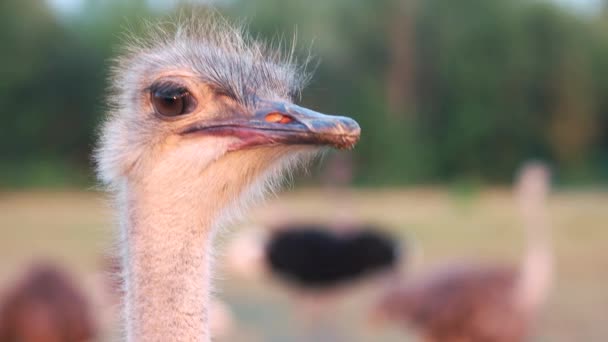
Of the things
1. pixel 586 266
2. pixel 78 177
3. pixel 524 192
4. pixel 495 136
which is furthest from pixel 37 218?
pixel 495 136

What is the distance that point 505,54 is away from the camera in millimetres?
16562

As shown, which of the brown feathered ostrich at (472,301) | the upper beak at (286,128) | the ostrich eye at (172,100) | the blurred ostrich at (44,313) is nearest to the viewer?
the upper beak at (286,128)

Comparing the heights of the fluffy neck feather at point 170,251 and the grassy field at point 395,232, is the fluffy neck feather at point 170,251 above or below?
below

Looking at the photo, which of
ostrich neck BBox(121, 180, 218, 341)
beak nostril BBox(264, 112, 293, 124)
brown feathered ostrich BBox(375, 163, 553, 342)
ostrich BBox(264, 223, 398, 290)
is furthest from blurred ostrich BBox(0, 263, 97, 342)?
beak nostril BBox(264, 112, 293, 124)

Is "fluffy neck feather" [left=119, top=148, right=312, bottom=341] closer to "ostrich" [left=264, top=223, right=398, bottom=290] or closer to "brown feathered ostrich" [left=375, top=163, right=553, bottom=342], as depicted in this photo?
"brown feathered ostrich" [left=375, top=163, right=553, bottom=342]

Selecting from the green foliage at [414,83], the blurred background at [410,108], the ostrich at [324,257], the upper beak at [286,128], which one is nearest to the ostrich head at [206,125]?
the upper beak at [286,128]

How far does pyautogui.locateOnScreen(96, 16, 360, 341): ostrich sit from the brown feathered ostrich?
10.0ft

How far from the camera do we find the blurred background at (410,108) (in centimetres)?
1147

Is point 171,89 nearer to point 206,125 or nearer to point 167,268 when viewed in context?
point 206,125

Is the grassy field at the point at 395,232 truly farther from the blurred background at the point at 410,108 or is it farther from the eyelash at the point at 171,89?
the eyelash at the point at 171,89

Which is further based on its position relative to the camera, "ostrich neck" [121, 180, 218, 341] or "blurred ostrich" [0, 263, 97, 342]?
"blurred ostrich" [0, 263, 97, 342]

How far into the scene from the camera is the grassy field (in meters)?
6.39

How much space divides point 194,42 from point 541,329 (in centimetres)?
495

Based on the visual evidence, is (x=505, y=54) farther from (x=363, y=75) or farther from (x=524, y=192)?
(x=524, y=192)
